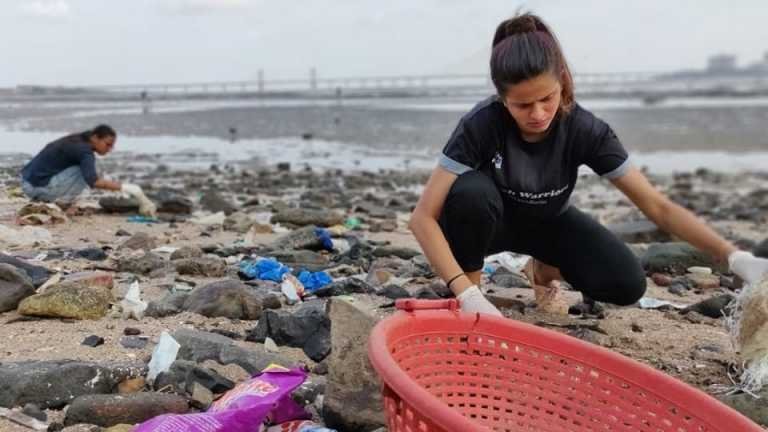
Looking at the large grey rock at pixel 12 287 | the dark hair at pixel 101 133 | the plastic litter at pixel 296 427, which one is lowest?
the plastic litter at pixel 296 427

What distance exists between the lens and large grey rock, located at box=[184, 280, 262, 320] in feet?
11.0

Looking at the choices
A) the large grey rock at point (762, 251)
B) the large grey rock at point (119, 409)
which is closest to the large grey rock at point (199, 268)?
the large grey rock at point (119, 409)

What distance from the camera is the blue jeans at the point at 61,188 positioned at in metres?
6.18

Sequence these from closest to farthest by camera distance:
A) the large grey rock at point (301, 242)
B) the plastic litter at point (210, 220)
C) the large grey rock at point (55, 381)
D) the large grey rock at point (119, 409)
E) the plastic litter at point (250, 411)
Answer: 1. the plastic litter at point (250, 411)
2. the large grey rock at point (119, 409)
3. the large grey rock at point (55, 381)
4. the large grey rock at point (301, 242)
5. the plastic litter at point (210, 220)

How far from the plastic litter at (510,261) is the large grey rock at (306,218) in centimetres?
193

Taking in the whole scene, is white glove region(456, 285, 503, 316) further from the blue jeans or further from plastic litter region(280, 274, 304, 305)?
the blue jeans

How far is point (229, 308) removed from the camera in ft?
11.0

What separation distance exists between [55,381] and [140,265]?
1939 millimetres

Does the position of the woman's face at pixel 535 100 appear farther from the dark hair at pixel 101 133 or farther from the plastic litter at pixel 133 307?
the dark hair at pixel 101 133

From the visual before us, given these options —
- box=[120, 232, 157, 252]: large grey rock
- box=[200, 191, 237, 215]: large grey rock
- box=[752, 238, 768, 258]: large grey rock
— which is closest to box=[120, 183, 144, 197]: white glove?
box=[200, 191, 237, 215]: large grey rock

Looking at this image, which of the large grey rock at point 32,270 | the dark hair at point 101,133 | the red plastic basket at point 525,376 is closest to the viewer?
the red plastic basket at point 525,376

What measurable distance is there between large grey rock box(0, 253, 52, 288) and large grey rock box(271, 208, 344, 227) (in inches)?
110

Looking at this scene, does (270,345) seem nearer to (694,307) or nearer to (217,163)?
(694,307)

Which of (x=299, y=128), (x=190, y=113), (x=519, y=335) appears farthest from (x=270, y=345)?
(x=190, y=113)
